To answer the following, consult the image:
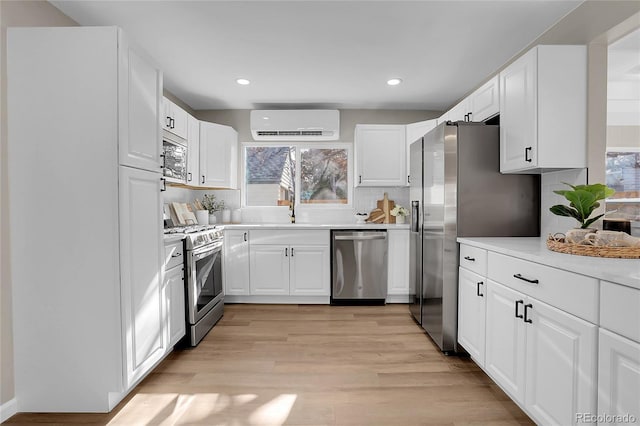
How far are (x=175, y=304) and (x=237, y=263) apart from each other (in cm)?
130

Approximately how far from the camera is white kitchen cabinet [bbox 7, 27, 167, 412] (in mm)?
1729

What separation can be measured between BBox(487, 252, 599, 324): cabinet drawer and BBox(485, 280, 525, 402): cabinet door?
8 centimetres

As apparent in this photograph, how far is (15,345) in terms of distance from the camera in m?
1.75

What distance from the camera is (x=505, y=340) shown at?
1771 millimetres

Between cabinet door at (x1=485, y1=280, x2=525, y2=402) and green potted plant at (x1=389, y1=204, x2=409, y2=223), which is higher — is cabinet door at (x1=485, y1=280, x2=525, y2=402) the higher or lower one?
the lower one

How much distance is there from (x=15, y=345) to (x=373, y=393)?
2.11 metres

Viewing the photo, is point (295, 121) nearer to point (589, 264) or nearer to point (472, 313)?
point (472, 313)

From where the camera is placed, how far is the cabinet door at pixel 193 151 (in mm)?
3506

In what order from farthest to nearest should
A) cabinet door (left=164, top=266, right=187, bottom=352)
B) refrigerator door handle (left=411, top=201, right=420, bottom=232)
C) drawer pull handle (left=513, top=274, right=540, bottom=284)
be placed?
refrigerator door handle (left=411, top=201, right=420, bottom=232)
cabinet door (left=164, top=266, right=187, bottom=352)
drawer pull handle (left=513, top=274, right=540, bottom=284)

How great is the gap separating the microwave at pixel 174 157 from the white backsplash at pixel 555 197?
3175mm

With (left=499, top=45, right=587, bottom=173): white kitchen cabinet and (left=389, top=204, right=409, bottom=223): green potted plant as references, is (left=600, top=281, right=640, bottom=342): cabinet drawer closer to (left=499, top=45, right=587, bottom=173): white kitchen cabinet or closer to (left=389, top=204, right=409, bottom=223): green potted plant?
(left=499, top=45, right=587, bottom=173): white kitchen cabinet

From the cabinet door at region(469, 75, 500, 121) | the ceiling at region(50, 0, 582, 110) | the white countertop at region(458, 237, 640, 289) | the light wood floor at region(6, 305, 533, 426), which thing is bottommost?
the light wood floor at region(6, 305, 533, 426)

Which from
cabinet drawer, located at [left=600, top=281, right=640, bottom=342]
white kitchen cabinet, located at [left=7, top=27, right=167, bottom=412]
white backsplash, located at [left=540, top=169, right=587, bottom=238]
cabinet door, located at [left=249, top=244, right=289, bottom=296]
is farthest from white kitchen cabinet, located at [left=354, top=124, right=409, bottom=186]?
cabinet drawer, located at [left=600, top=281, right=640, bottom=342]

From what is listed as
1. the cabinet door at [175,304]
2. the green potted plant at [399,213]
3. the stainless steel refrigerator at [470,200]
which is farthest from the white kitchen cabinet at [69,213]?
the green potted plant at [399,213]
